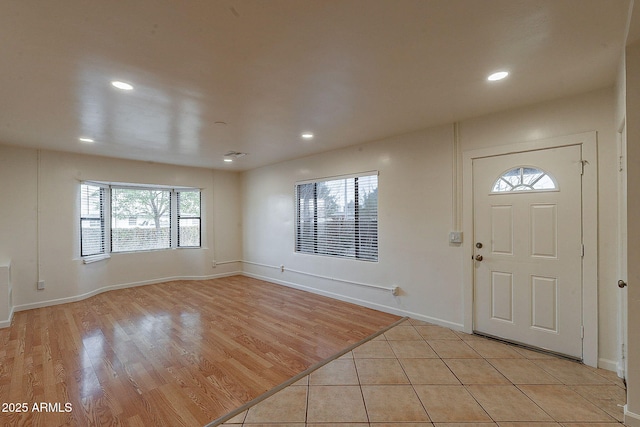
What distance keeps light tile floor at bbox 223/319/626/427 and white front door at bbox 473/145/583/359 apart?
0.29 m

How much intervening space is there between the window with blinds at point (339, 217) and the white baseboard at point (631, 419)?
2786 mm

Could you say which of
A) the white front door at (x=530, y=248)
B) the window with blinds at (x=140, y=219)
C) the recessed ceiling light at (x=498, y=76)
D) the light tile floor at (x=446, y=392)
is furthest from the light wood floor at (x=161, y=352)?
the recessed ceiling light at (x=498, y=76)

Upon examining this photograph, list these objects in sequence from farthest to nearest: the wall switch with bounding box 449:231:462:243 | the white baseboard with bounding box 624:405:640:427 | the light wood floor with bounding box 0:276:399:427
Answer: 1. the wall switch with bounding box 449:231:462:243
2. the light wood floor with bounding box 0:276:399:427
3. the white baseboard with bounding box 624:405:640:427

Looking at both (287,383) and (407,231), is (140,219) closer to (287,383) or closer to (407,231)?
(287,383)

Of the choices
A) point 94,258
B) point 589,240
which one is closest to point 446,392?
point 589,240

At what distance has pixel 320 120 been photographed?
11.0 ft

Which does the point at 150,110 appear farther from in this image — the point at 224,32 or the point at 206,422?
the point at 206,422

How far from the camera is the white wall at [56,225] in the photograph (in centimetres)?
430

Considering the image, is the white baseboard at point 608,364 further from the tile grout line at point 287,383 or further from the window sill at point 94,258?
the window sill at point 94,258

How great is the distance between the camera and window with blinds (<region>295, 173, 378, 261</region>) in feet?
14.5

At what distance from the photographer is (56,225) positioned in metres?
4.65

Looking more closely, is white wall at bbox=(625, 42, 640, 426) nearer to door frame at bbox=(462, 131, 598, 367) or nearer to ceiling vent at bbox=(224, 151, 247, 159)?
door frame at bbox=(462, 131, 598, 367)

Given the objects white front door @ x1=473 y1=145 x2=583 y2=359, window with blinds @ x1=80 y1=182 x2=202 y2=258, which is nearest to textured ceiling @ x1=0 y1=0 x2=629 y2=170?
white front door @ x1=473 y1=145 x2=583 y2=359

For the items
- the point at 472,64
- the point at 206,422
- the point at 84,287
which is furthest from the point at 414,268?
the point at 84,287
